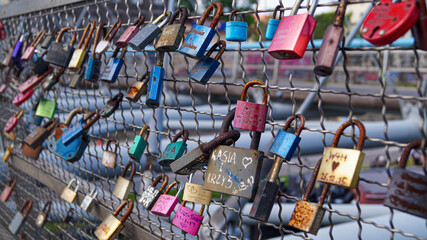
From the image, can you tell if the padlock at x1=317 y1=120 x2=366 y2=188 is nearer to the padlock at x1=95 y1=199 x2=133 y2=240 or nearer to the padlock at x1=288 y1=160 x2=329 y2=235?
the padlock at x1=288 y1=160 x2=329 y2=235

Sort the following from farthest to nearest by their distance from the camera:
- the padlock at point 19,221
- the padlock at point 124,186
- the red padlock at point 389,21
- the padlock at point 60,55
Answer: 1. the padlock at point 19,221
2. the padlock at point 60,55
3. the padlock at point 124,186
4. the red padlock at point 389,21

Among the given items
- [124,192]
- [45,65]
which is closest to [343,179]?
[124,192]

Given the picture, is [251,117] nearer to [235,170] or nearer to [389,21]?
[235,170]

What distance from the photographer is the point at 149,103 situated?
955 mm

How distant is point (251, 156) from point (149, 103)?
336mm

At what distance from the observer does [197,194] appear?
873 millimetres

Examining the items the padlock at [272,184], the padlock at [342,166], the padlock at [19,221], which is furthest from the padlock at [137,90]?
the padlock at [19,221]

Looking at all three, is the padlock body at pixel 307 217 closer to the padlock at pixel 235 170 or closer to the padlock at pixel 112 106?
the padlock at pixel 235 170

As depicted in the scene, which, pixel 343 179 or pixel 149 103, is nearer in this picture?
pixel 343 179

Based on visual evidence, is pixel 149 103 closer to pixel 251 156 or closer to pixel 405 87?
pixel 251 156

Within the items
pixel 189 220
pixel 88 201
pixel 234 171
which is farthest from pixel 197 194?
pixel 88 201

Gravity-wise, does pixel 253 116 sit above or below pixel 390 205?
above

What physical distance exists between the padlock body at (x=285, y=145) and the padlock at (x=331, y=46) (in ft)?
0.43

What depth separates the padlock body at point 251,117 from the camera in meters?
0.73
